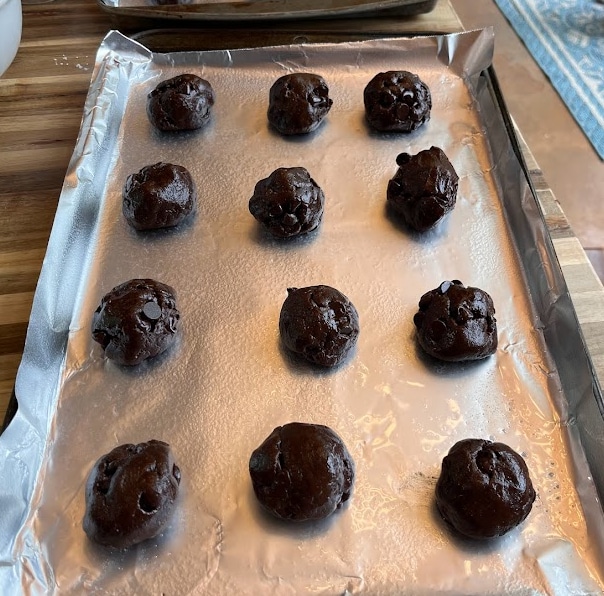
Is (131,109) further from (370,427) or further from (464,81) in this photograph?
(370,427)

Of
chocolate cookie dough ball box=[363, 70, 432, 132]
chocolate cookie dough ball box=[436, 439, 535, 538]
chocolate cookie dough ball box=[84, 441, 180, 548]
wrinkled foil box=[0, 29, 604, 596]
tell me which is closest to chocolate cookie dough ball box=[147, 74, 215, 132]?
wrinkled foil box=[0, 29, 604, 596]

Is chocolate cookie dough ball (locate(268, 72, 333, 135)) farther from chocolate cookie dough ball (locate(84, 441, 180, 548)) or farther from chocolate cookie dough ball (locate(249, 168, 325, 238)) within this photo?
chocolate cookie dough ball (locate(84, 441, 180, 548))

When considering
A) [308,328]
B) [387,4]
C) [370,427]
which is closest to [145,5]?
[387,4]

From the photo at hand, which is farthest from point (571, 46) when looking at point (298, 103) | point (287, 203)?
point (287, 203)

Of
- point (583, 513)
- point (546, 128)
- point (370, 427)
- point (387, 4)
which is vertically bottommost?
point (583, 513)

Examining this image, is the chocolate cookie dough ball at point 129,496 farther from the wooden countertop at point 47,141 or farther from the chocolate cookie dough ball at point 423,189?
the chocolate cookie dough ball at point 423,189

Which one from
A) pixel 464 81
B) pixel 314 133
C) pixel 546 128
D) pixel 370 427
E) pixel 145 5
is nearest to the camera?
pixel 370 427

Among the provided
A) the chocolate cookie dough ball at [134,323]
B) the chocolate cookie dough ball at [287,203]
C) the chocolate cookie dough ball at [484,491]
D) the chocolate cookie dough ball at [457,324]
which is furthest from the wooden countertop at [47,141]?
the chocolate cookie dough ball at [287,203]
